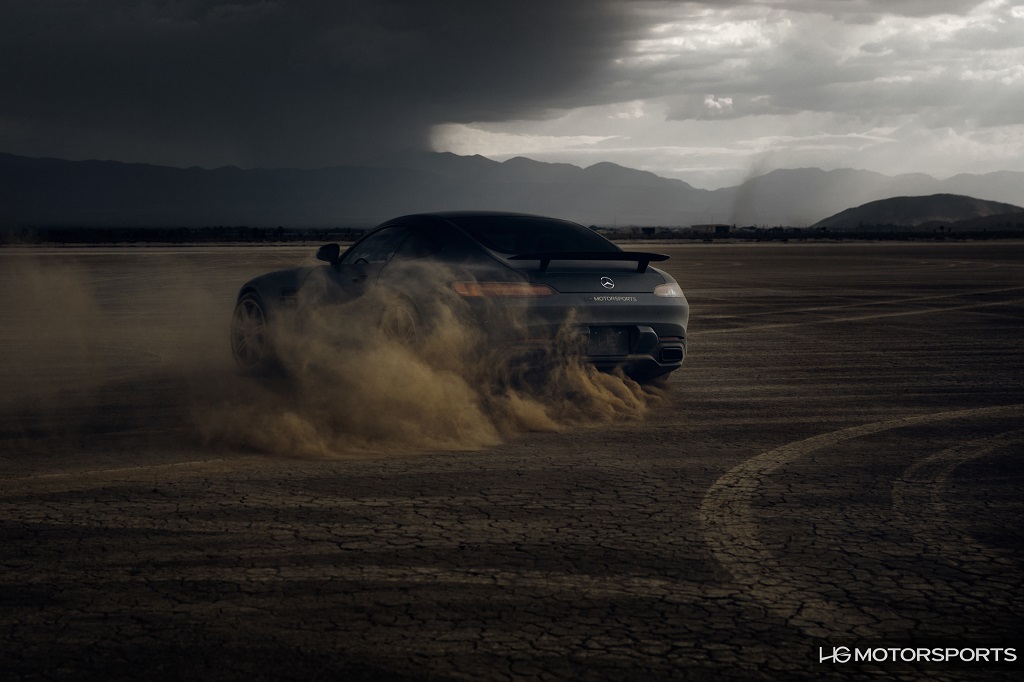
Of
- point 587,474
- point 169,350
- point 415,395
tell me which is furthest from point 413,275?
point 169,350

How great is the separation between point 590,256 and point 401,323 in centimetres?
156

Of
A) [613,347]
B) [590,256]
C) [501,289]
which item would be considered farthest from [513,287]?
[613,347]

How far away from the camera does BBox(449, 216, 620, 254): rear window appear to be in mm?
8398

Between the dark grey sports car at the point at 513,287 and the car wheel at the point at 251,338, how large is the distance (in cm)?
45

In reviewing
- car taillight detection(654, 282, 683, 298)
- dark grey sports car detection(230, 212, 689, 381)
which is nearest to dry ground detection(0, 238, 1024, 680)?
dark grey sports car detection(230, 212, 689, 381)

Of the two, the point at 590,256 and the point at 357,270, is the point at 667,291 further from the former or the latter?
the point at 357,270

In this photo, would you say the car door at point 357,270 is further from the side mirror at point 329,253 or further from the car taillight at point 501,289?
the car taillight at point 501,289

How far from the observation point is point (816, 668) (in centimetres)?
339

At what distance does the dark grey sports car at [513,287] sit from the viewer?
7.65 meters

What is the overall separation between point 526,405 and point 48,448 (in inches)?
130

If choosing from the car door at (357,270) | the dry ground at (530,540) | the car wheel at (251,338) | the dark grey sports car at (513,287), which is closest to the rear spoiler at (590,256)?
the dark grey sports car at (513,287)

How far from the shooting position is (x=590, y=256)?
26.3 feet

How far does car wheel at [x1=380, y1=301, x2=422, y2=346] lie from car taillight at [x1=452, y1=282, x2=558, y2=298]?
482mm

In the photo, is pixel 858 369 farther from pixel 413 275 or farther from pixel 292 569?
A: pixel 292 569
